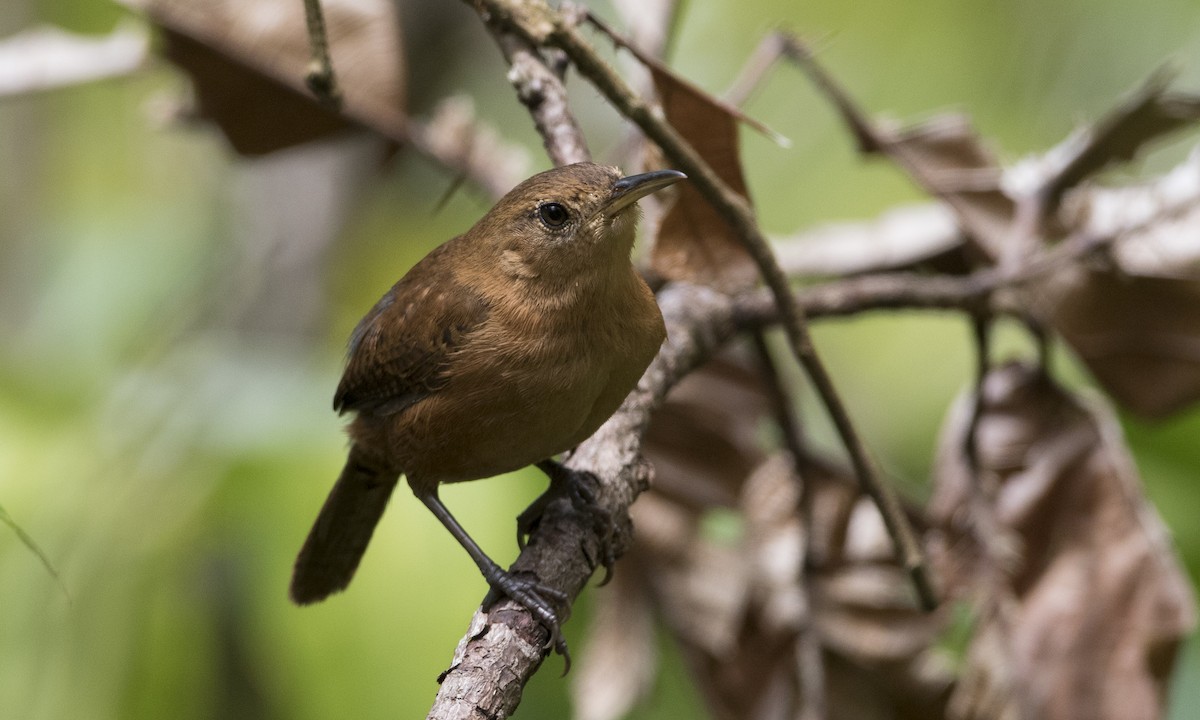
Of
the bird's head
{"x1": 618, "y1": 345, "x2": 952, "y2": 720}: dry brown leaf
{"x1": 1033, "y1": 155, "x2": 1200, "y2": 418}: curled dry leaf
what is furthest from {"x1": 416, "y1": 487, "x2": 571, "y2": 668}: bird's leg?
{"x1": 1033, "y1": 155, "x2": 1200, "y2": 418}: curled dry leaf

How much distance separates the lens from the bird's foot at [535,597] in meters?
1.83

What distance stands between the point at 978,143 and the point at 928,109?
5.12ft

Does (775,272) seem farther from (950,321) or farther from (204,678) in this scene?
(950,321)

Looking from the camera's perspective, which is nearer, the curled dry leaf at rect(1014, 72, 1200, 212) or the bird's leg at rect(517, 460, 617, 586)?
the bird's leg at rect(517, 460, 617, 586)

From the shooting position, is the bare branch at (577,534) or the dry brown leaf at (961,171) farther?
the dry brown leaf at (961,171)

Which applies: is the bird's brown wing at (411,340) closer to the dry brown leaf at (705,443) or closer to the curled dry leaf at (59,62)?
the dry brown leaf at (705,443)

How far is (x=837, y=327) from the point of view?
466 centimetres

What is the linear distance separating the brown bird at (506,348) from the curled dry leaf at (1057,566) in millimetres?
1394

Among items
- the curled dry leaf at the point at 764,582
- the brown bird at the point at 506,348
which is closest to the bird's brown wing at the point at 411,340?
the brown bird at the point at 506,348

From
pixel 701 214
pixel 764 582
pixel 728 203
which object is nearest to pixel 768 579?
pixel 764 582

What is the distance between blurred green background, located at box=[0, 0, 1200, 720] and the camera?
2.45 m

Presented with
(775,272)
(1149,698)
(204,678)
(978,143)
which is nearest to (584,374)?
(775,272)

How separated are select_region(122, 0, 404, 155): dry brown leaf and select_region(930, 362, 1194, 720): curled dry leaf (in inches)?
77.7

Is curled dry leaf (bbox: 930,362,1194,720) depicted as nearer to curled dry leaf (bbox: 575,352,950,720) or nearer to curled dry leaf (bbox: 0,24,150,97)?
curled dry leaf (bbox: 575,352,950,720)
